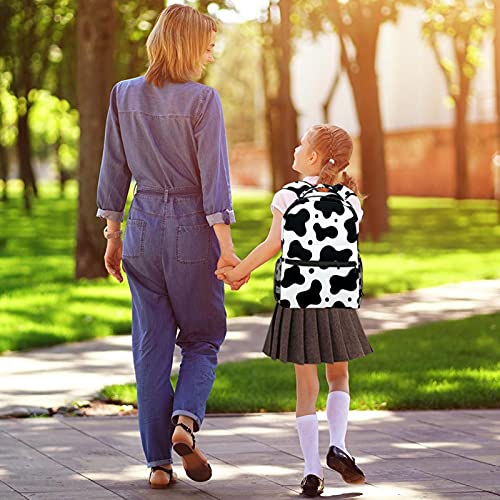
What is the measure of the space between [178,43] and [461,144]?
3923cm

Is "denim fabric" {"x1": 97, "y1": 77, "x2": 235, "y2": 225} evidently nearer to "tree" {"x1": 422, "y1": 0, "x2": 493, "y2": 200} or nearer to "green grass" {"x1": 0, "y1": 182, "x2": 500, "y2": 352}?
"green grass" {"x1": 0, "y1": 182, "x2": 500, "y2": 352}

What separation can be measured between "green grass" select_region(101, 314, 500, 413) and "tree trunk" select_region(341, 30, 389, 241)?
551 inches

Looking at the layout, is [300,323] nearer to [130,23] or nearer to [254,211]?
[130,23]

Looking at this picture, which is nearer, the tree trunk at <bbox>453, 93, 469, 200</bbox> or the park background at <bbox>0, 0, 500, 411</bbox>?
the park background at <bbox>0, 0, 500, 411</bbox>

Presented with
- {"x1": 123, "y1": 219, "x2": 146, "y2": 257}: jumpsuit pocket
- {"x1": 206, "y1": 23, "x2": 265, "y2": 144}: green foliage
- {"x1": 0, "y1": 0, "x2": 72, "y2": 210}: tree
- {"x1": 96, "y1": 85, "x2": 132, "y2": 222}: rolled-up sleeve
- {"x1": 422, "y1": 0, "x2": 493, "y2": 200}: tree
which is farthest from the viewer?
{"x1": 206, "y1": 23, "x2": 265, "y2": 144}: green foliage

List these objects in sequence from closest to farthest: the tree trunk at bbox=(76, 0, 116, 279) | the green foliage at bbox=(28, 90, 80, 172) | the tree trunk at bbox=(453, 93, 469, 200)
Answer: the tree trunk at bbox=(76, 0, 116, 279), the tree trunk at bbox=(453, 93, 469, 200), the green foliage at bbox=(28, 90, 80, 172)

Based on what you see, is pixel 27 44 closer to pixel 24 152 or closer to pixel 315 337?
pixel 24 152

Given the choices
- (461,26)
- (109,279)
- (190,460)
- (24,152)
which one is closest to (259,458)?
(190,460)

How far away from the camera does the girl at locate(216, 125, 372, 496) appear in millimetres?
5207

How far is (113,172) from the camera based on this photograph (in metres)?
5.48

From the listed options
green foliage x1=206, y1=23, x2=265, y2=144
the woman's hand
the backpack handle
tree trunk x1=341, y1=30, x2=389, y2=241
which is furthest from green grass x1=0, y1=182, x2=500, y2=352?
green foliage x1=206, y1=23, x2=265, y2=144

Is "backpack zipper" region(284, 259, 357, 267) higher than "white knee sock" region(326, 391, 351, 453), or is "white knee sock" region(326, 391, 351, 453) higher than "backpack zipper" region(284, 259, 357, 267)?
"backpack zipper" region(284, 259, 357, 267)

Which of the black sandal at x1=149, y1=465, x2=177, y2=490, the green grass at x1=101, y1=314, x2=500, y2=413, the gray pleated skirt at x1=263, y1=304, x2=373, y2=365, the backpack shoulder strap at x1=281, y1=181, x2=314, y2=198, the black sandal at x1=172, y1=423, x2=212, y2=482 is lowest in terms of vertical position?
the green grass at x1=101, y1=314, x2=500, y2=413

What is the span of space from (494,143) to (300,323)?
46.5m
